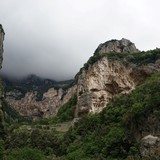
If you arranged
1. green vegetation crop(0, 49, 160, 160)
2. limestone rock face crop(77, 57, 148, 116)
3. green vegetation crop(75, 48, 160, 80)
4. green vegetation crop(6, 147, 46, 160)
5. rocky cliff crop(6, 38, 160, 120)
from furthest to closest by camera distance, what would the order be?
green vegetation crop(75, 48, 160, 80)
limestone rock face crop(77, 57, 148, 116)
rocky cliff crop(6, 38, 160, 120)
green vegetation crop(0, 49, 160, 160)
green vegetation crop(6, 147, 46, 160)

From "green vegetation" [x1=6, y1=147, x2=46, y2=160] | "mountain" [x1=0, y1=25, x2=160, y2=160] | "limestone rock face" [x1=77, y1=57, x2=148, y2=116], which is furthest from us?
"limestone rock face" [x1=77, y1=57, x2=148, y2=116]

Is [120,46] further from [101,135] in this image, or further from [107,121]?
[101,135]

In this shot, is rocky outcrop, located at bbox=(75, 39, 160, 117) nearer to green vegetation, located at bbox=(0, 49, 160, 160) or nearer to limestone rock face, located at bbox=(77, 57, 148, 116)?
limestone rock face, located at bbox=(77, 57, 148, 116)

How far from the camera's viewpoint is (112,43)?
15000cm

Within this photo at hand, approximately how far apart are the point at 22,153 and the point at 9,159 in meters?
3.04

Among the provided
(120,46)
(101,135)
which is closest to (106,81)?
(120,46)

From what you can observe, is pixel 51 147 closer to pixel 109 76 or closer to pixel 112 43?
pixel 109 76

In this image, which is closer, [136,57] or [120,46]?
[136,57]

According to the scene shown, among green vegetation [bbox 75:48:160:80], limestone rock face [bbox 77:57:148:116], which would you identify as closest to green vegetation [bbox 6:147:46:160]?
limestone rock face [bbox 77:57:148:116]

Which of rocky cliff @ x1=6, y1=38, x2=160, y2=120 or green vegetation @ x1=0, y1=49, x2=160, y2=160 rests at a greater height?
rocky cliff @ x1=6, y1=38, x2=160, y2=120

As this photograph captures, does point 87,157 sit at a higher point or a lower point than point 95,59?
lower

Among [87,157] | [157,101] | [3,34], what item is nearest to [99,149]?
[87,157]

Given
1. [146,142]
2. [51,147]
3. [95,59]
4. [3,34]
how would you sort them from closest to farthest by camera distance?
[146,142] → [51,147] → [95,59] → [3,34]

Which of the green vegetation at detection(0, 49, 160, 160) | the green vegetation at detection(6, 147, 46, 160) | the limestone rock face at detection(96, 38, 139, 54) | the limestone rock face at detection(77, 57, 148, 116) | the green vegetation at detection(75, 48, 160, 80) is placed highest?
the limestone rock face at detection(96, 38, 139, 54)
